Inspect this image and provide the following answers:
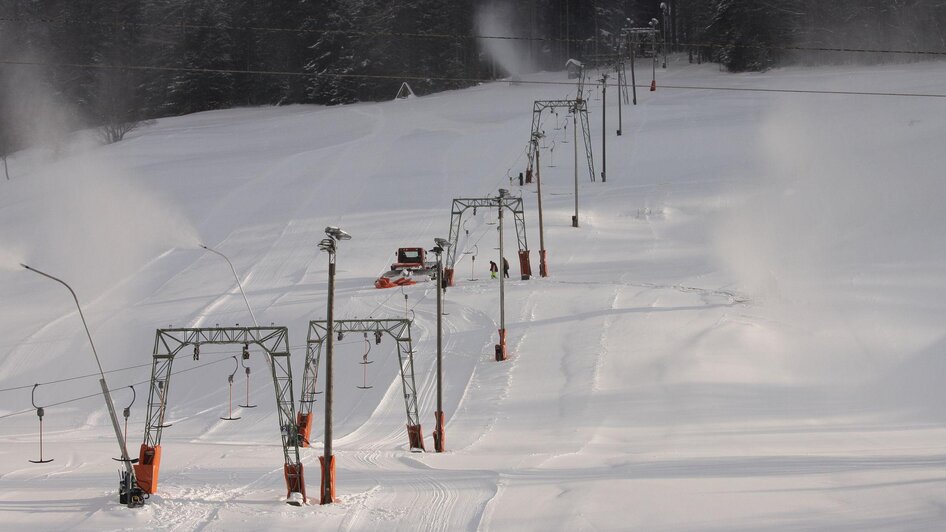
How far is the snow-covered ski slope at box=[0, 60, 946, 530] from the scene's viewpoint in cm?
1841

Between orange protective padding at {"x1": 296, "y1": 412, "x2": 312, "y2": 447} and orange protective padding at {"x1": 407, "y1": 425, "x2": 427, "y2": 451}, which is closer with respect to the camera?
orange protective padding at {"x1": 407, "y1": 425, "x2": 427, "y2": 451}

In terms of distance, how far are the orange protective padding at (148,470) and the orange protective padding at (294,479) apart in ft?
8.09

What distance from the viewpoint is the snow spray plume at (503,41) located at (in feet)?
344

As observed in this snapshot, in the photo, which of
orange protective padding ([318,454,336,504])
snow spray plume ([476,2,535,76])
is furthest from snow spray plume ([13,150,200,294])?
snow spray plume ([476,2,535,76])

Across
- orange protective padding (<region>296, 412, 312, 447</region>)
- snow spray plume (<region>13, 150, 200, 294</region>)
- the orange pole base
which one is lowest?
orange protective padding (<region>296, 412, 312, 447</region>)

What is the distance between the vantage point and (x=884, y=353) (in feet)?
96.5

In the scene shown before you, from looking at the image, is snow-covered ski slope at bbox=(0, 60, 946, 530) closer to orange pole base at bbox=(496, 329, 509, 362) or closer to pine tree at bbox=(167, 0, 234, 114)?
orange pole base at bbox=(496, 329, 509, 362)

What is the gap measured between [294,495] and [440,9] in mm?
80696

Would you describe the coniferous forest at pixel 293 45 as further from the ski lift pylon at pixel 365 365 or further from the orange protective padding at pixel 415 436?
the orange protective padding at pixel 415 436

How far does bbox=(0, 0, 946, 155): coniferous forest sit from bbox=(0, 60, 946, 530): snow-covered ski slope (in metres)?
17.0

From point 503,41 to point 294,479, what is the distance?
91.0 m

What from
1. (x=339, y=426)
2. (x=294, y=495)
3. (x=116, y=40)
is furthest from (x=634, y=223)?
(x=116, y=40)

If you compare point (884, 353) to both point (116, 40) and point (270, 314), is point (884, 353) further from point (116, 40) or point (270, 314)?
point (116, 40)

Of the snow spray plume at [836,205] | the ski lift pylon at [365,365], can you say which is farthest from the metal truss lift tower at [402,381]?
the snow spray plume at [836,205]
